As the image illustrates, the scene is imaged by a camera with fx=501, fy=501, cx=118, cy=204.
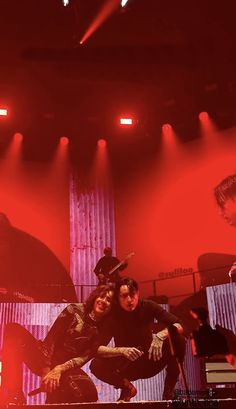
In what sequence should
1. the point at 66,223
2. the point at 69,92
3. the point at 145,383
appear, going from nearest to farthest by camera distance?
the point at 145,383
the point at 69,92
the point at 66,223

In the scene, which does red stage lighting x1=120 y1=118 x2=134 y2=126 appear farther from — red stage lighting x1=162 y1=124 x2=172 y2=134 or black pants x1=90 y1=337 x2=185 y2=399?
black pants x1=90 y1=337 x2=185 y2=399

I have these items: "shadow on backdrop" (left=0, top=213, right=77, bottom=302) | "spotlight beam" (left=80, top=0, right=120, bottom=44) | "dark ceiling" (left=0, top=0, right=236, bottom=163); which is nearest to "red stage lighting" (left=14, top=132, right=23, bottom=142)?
"dark ceiling" (left=0, top=0, right=236, bottom=163)

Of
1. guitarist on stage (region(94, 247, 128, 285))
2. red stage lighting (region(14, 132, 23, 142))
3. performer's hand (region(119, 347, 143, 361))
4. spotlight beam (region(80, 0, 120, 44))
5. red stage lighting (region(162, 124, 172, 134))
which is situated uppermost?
red stage lighting (region(162, 124, 172, 134))

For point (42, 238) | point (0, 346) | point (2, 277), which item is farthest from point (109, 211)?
point (0, 346)

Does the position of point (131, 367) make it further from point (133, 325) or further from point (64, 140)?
point (64, 140)

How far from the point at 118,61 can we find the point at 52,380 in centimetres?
618

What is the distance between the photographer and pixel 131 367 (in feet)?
25.0

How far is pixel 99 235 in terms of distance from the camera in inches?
489

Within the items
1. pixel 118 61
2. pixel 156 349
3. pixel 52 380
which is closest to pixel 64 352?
pixel 52 380

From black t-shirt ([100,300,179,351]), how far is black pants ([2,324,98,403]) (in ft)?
2.30

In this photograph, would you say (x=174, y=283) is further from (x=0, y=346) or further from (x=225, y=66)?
(x=225, y=66)

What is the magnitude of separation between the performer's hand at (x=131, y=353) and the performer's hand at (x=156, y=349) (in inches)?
6.5

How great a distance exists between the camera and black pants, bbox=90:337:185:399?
7520 millimetres

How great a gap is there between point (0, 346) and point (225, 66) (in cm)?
736
